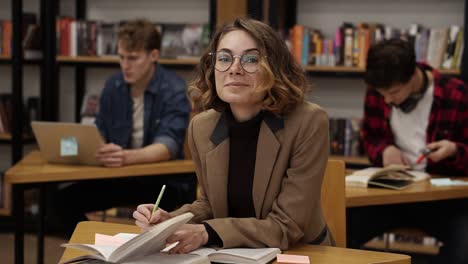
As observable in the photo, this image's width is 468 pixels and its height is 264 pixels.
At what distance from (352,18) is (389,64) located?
182 centimetres

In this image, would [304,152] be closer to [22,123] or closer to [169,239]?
[169,239]

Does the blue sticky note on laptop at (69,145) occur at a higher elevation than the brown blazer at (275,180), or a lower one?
lower

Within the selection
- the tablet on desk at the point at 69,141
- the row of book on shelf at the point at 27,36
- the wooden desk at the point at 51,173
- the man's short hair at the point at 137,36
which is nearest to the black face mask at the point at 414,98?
the wooden desk at the point at 51,173

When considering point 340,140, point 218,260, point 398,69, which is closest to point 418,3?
point 340,140

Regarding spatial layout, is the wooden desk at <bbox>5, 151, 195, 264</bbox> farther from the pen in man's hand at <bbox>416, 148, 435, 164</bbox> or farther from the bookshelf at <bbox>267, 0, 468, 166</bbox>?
the bookshelf at <bbox>267, 0, 468, 166</bbox>

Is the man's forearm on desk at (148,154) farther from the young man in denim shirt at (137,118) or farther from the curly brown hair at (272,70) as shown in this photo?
the curly brown hair at (272,70)

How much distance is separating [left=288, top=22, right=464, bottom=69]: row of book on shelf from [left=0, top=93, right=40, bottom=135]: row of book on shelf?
1.90 meters

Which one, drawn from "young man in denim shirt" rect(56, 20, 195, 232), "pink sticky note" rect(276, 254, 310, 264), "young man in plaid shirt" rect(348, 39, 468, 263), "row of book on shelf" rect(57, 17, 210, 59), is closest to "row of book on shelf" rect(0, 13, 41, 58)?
"row of book on shelf" rect(57, 17, 210, 59)

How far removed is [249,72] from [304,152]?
0.27m

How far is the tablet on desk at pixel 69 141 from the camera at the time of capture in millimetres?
3693

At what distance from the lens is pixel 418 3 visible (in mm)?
5066

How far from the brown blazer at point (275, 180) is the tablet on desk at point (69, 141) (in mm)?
1398

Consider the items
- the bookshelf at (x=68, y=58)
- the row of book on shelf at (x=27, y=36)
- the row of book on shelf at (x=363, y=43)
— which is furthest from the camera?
the row of book on shelf at (x=27, y=36)

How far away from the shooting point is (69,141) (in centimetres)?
374
